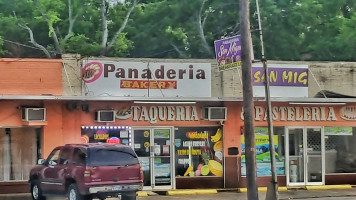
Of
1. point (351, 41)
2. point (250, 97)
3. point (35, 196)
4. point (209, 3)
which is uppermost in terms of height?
point (209, 3)

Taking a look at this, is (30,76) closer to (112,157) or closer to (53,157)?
(53,157)

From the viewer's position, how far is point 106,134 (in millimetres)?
20062

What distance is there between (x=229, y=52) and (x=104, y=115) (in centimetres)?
552

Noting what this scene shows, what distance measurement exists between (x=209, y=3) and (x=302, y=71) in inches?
1105

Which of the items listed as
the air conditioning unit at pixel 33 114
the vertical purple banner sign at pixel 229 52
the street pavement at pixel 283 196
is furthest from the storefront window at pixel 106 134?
the vertical purple banner sign at pixel 229 52

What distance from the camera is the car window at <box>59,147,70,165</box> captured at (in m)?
15.9

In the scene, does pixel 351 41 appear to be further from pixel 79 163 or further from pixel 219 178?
pixel 79 163

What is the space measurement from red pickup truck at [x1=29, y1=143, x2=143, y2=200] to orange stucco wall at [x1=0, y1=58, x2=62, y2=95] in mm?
3613

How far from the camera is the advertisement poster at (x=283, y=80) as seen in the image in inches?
843

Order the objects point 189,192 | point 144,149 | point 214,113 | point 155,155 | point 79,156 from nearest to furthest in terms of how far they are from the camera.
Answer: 1. point 79,156
2. point 189,192
3. point 144,149
4. point 155,155
5. point 214,113

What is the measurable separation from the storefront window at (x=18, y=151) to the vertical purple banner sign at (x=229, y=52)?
7.14 meters

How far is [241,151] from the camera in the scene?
833 inches

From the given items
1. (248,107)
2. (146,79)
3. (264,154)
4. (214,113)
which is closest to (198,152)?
(214,113)

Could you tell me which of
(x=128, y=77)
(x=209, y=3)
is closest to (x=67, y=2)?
(x=209, y=3)
